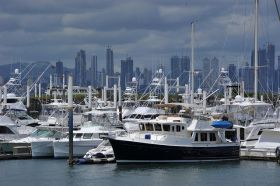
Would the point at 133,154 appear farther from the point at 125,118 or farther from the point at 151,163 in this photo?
the point at 125,118

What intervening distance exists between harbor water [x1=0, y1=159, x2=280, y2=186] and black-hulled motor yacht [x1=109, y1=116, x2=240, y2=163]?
2.46ft

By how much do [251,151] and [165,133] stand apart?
955cm

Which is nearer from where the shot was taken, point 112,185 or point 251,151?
point 112,185

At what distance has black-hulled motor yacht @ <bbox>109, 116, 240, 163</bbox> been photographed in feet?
219

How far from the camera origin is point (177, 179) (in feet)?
196

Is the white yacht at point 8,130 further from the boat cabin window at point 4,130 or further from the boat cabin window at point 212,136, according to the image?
the boat cabin window at point 212,136

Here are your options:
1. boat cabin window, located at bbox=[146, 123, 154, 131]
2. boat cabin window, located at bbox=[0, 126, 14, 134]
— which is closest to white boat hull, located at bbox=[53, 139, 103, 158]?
boat cabin window, located at bbox=[146, 123, 154, 131]

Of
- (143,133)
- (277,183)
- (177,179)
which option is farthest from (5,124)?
(277,183)

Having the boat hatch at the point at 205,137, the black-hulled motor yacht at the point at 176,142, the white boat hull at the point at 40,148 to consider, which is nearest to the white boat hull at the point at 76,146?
the white boat hull at the point at 40,148

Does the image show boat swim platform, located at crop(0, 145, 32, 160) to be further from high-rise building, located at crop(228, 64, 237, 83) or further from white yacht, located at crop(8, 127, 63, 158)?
high-rise building, located at crop(228, 64, 237, 83)

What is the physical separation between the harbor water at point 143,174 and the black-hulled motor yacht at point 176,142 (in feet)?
2.46

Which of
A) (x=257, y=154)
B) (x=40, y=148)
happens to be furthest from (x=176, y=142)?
(x=40, y=148)

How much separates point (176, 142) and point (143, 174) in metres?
6.47

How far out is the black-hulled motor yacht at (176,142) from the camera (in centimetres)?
6681
